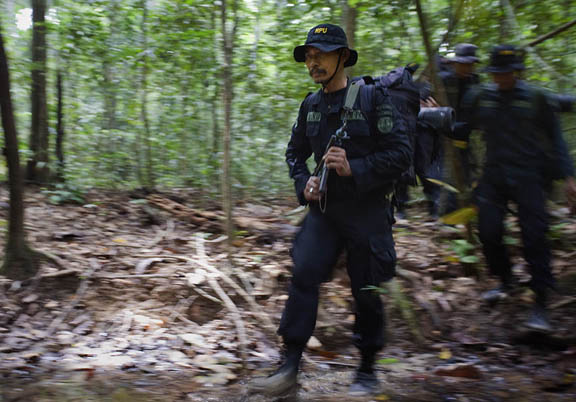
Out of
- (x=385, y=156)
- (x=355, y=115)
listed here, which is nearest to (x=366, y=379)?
(x=385, y=156)

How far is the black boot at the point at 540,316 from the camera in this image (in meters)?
3.91

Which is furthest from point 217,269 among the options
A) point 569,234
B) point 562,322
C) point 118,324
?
point 569,234

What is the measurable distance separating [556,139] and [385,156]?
6.20ft

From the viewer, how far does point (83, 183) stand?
27.9 ft

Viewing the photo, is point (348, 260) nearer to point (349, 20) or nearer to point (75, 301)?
point (75, 301)

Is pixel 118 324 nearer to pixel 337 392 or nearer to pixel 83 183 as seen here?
pixel 337 392

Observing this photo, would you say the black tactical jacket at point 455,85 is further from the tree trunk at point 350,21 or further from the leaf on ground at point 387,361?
the leaf on ground at point 387,361

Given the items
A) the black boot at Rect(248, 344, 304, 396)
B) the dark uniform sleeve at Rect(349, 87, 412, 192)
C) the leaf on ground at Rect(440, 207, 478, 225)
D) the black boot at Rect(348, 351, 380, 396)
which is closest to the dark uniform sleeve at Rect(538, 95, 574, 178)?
the leaf on ground at Rect(440, 207, 478, 225)

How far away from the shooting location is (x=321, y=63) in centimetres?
311

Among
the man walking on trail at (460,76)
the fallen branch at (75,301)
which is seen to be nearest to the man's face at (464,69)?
the man walking on trail at (460,76)

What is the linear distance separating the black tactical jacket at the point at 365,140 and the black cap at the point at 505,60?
5.25 ft

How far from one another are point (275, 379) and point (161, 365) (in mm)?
1095

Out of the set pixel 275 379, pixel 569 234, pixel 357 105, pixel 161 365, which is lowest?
pixel 161 365

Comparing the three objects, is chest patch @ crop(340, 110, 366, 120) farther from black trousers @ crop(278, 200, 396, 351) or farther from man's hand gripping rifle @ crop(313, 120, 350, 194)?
black trousers @ crop(278, 200, 396, 351)
